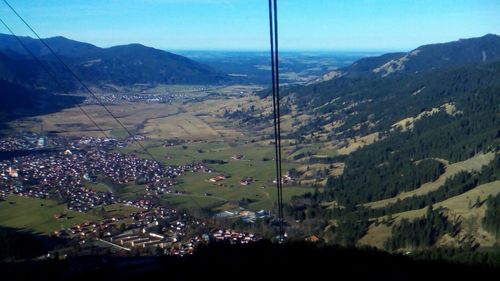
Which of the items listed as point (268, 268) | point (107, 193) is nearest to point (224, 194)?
point (107, 193)

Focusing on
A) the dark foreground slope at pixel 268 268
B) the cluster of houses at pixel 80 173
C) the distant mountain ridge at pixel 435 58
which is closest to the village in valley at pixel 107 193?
the cluster of houses at pixel 80 173

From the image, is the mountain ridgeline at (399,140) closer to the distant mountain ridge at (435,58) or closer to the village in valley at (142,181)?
the village in valley at (142,181)

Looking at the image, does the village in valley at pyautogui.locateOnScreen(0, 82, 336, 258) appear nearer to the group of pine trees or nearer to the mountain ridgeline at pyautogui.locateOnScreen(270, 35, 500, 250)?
the mountain ridgeline at pyautogui.locateOnScreen(270, 35, 500, 250)

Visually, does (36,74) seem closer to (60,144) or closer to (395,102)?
(60,144)

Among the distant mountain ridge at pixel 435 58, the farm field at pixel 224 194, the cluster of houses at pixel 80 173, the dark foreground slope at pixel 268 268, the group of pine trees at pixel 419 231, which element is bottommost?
the farm field at pixel 224 194

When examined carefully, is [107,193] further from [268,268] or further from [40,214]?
[268,268]
